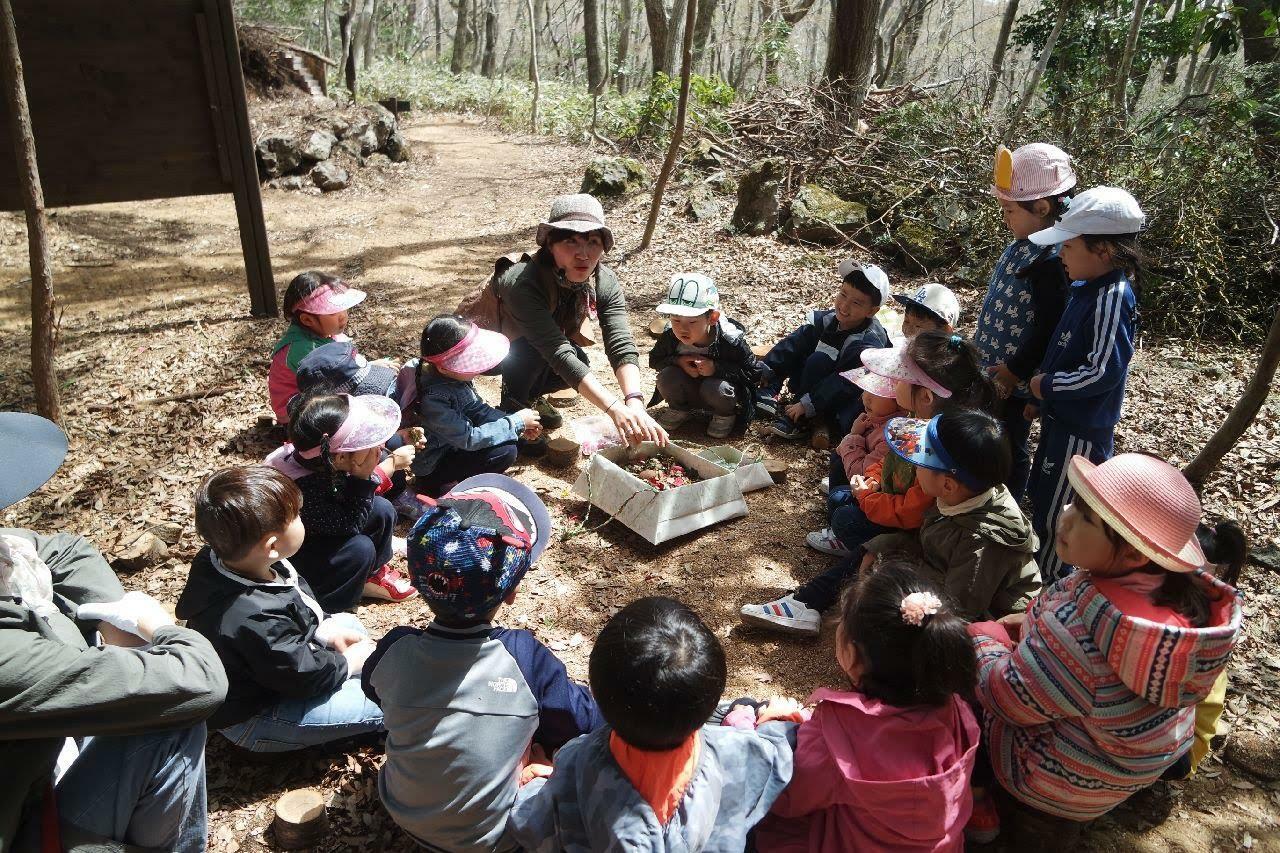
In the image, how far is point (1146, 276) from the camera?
5863 mm

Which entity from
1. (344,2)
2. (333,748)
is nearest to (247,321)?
(333,748)

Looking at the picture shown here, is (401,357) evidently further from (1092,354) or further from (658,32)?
(658,32)

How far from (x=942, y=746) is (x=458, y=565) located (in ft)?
4.13

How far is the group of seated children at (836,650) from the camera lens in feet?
6.31

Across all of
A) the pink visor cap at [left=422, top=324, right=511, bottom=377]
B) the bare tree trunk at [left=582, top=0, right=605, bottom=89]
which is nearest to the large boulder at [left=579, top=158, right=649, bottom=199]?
the pink visor cap at [left=422, top=324, right=511, bottom=377]

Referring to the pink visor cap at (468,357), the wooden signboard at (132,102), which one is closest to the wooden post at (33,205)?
the pink visor cap at (468,357)

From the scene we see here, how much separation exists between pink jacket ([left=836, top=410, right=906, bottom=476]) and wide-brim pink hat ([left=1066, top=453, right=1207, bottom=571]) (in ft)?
5.20

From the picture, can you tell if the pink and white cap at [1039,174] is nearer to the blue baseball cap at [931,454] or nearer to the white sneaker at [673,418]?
the blue baseball cap at [931,454]

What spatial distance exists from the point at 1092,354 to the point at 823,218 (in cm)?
485

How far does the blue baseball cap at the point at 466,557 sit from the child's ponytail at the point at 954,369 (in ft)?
6.72

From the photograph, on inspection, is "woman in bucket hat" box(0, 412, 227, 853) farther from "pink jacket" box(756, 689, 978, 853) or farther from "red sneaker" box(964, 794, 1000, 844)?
"red sneaker" box(964, 794, 1000, 844)

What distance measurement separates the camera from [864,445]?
380 centimetres

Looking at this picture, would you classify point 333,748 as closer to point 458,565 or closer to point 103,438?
point 458,565

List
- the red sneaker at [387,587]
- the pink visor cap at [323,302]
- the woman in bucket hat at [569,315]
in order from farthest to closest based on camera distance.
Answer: the pink visor cap at [323,302] < the woman in bucket hat at [569,315] < the red sneaker at [387,587]
